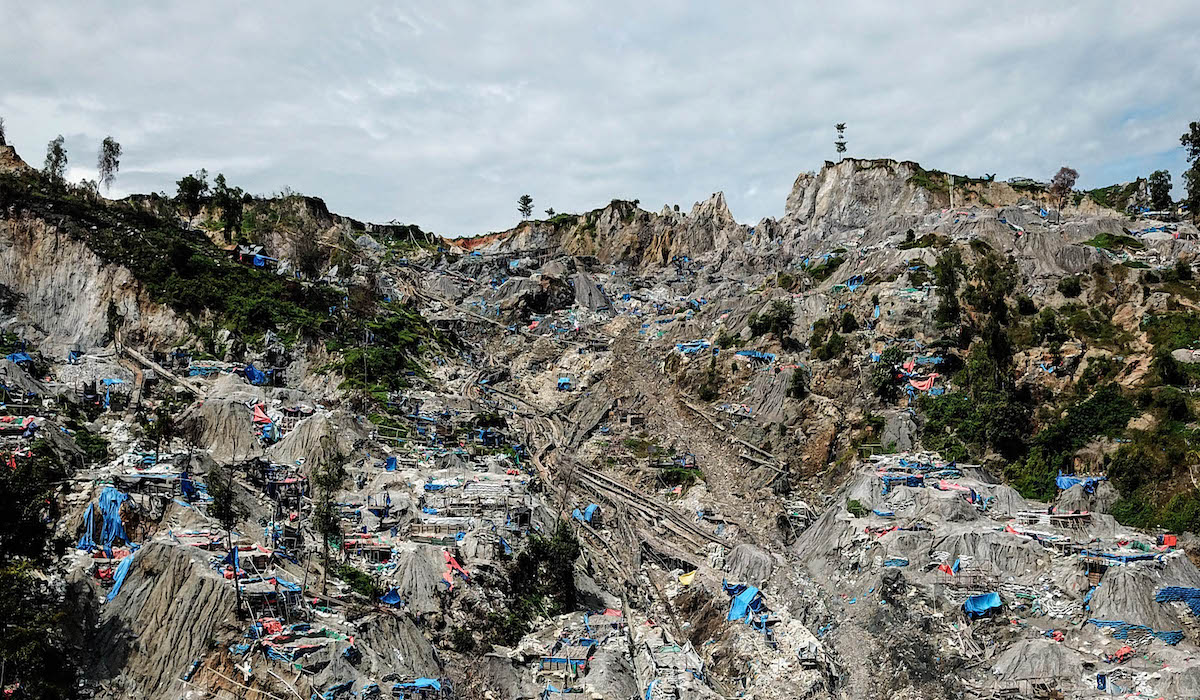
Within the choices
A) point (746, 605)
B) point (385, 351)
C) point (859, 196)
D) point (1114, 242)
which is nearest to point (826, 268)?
point (859, 196)

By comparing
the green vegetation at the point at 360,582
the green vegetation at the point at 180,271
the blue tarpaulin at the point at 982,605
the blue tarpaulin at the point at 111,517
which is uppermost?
the green vegetation at the point at 180,271

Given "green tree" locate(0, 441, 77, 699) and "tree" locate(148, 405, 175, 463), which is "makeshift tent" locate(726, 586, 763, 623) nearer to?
"green tree" locate(0, 441, 77, 699)

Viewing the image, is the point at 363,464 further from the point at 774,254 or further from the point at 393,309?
the point at 774,254

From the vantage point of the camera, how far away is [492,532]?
42469mm

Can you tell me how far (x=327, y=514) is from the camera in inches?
1439

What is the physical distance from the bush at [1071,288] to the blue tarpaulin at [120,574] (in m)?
58.4

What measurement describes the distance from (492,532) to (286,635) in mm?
13960

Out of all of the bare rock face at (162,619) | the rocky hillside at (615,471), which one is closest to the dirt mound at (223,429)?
the rocky hillside at (615,471)

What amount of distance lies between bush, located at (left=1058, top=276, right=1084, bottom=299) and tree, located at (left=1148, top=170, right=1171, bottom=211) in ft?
110

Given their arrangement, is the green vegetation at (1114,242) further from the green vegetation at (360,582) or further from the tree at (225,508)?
the tree at (225,508)

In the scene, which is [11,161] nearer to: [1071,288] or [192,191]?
[192,191]

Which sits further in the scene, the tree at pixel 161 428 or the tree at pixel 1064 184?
the tree at pixel 1064 184

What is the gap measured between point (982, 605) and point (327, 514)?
1094 inches

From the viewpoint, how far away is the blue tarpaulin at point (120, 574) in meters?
29.7
